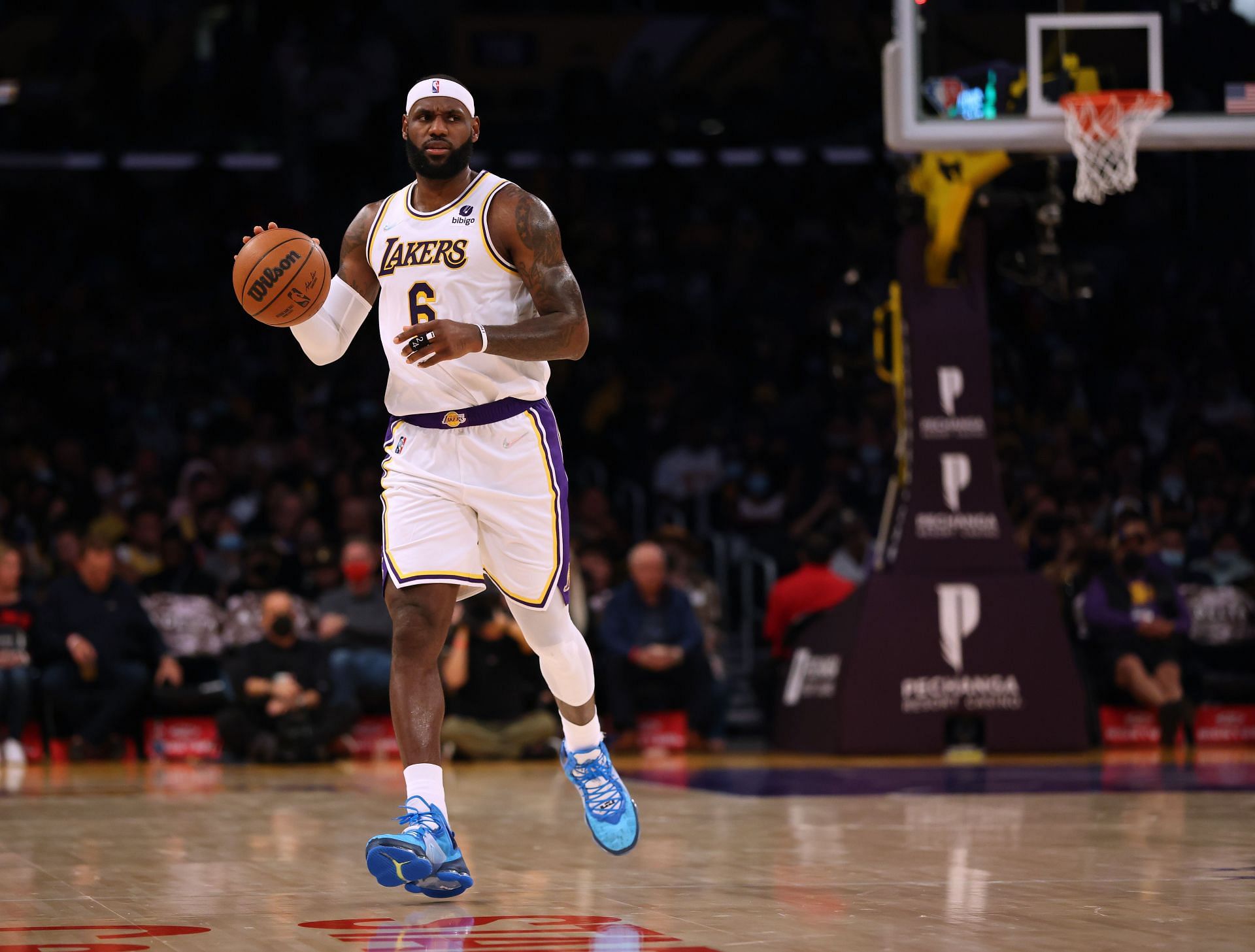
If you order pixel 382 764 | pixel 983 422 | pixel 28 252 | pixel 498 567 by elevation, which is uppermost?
pixel 28 252

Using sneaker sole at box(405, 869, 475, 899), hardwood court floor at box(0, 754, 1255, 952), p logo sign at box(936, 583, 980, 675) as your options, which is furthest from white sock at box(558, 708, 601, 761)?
p logo sign at box(936, 583, 980, 675)

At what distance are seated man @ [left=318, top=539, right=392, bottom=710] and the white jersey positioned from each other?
7690mm

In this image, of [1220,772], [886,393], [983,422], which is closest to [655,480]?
[886,393]

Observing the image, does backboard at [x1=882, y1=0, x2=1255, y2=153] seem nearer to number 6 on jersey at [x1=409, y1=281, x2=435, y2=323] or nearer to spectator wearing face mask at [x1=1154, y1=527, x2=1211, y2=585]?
spectator wearing face mask at [x1=1154, y1=527, x2=1211, y2=585]

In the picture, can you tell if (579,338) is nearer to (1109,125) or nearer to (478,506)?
(478,506)

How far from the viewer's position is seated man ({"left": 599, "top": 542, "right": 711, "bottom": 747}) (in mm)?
13680

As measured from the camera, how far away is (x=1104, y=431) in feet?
61.7

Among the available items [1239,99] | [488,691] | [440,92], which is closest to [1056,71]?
[1239,99]

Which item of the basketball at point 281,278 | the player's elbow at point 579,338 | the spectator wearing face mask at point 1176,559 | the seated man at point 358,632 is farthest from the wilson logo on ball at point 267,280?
the spectator wearing face mask at point 1176,559

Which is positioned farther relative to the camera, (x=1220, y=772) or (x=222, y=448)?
(x=222, y=448)

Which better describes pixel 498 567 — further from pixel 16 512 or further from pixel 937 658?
pixel 16 512

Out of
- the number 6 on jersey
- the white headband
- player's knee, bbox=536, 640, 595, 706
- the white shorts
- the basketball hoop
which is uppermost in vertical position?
the basketball hoop

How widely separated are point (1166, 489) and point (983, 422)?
5.27m

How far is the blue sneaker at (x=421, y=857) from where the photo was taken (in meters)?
5.09
